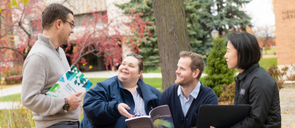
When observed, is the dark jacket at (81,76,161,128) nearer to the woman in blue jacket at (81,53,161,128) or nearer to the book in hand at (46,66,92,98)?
the woman in blue jacket at (81,53,161,128)

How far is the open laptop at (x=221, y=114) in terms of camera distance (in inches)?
70.8

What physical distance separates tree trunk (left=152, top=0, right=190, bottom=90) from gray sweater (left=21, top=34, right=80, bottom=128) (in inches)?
124

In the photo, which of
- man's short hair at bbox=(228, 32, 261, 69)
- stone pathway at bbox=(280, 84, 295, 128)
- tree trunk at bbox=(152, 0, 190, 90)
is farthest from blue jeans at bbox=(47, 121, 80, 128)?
stone pathway at bbox=(280, 84, 295, 128)

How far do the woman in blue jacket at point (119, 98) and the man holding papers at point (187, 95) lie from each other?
0.80ft

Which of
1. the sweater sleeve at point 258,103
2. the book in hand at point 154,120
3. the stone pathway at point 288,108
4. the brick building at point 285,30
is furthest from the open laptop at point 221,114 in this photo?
the brick building at point 285,30

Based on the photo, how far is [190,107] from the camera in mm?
2520

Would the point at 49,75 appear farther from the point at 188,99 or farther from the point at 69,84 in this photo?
the point at 188,99

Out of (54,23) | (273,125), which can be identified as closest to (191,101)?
(273,125)

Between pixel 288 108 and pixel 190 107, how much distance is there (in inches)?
195

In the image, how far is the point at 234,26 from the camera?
63.7 ft

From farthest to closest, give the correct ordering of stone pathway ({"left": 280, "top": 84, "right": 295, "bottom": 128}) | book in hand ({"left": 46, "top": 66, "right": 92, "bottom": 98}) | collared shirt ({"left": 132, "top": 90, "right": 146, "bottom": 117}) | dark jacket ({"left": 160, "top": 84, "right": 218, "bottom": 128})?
stone pathway ({"left": 280, "top": 84, "right": 295, "bottom": 128})
collared shirt ({"left": 132, "top": 90, "right": 146, "bottom": 117})
dark jacket ({"left": 160, "top": 84, "right": 218, "bottom": 128})
book in hand ({"left": 46, "top": 66, "right": 92, "bottom": 98})

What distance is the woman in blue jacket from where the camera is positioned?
2.35 meters

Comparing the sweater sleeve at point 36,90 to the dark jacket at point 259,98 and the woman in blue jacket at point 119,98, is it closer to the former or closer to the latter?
the woman in blue jacket at point 119,98

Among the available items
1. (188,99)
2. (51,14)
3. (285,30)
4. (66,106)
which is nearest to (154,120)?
(188,99)
